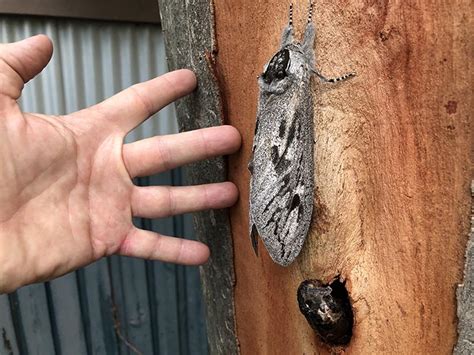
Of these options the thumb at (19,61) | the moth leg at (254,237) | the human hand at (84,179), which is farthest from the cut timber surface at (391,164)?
the thumb at (19,61)

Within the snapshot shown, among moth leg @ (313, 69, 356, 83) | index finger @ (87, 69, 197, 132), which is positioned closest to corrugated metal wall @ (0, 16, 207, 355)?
index finger @ (87, 69, 197, 132)

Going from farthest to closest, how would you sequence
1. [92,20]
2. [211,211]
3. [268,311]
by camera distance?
[92,20] → [211,211] → [268,311]

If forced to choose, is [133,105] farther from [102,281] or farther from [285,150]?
[102,281]

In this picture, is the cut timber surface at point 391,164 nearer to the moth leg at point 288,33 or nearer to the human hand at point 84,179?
the moth leg at point 288,33

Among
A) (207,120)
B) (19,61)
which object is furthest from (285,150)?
(19,61)

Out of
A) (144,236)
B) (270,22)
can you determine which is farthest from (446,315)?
(144,236)

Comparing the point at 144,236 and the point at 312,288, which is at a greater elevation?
the point at 144,236

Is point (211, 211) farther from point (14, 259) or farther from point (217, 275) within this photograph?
point (14, 259)

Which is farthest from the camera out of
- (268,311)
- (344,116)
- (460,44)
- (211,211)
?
(211,211)
